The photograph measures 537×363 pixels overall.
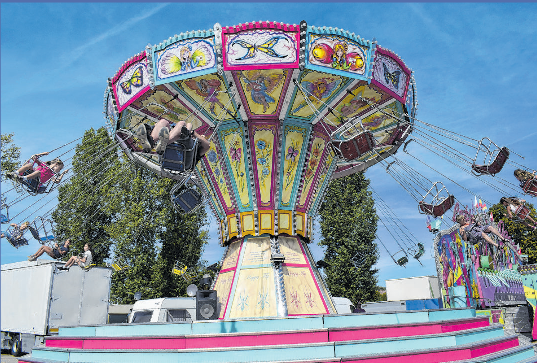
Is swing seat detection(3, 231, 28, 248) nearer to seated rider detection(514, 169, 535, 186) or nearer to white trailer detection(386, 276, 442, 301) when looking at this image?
seated rider detection(514, 169, 535, 186)

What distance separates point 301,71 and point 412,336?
609cm

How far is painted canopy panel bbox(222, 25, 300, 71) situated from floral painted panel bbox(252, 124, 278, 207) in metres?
2.75

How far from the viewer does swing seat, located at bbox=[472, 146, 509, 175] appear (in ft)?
35.0

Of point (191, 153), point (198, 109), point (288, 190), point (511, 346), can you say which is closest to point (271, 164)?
point (288, 190)

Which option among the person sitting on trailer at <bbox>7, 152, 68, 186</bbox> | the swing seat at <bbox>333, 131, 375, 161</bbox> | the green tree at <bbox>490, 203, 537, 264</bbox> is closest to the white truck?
the person sitting on trailer at <bbox>7, 152, 68, 186</bbox>

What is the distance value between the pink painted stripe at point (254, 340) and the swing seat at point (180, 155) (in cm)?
295

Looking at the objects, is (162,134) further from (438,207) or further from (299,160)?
(438,207)

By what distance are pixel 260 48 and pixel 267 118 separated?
2.78 meters

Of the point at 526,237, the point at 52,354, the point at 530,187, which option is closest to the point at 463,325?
the point at 530,187

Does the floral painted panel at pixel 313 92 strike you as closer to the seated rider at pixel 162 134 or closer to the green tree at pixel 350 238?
the seated rider at pixel 162 134

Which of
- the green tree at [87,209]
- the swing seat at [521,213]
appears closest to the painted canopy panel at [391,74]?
the swing seat at [521,213]

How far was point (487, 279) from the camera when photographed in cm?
1658

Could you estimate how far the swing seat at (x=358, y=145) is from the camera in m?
10.1

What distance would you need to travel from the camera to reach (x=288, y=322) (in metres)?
7.54
